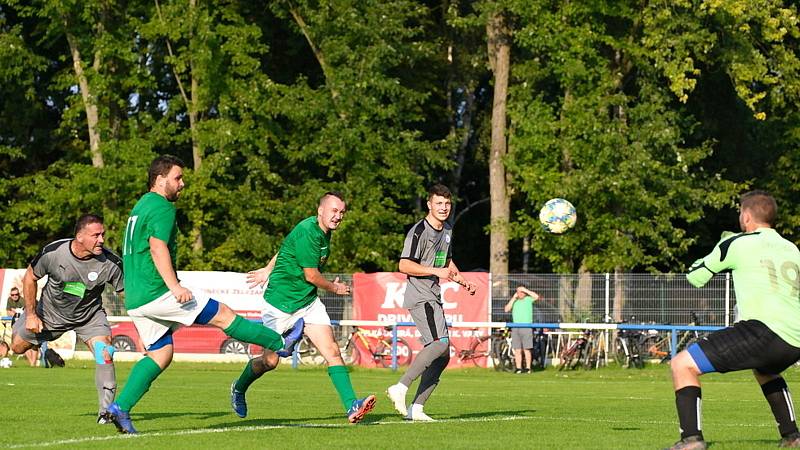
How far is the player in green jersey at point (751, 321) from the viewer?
8805 millimetres

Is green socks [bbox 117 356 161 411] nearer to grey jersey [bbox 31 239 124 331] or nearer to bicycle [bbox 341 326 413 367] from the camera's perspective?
grey jersey [bbox 31 239 124 331]

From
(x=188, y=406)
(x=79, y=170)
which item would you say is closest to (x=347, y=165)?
(x=79, y=170)

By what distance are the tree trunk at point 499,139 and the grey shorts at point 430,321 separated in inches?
952

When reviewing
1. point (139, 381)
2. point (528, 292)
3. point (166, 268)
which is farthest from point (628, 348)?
point (166, 268)

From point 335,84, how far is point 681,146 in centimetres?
999

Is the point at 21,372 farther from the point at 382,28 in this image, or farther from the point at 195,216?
the point at 382,28

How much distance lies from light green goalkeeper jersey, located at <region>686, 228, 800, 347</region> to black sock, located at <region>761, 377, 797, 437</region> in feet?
2.30

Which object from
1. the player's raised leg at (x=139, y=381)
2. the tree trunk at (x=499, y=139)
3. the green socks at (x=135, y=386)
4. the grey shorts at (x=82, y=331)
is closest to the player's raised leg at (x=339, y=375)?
the player's raised leg at (x=139, y=381)

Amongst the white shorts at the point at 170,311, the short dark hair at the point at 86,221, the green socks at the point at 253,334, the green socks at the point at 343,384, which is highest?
the short dark hair at the point at 86,221

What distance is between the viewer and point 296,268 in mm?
11672

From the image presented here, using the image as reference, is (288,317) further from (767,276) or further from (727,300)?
(727,300)

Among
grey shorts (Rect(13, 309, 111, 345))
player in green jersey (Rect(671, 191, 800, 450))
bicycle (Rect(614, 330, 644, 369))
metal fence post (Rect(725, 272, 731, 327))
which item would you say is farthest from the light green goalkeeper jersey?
bicycle (Rect(614, 330, 644, 369))

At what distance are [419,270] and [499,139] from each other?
2498 cm

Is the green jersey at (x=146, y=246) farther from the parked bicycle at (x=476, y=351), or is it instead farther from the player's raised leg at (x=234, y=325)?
the parked bicycle at (x=476, y=351)
